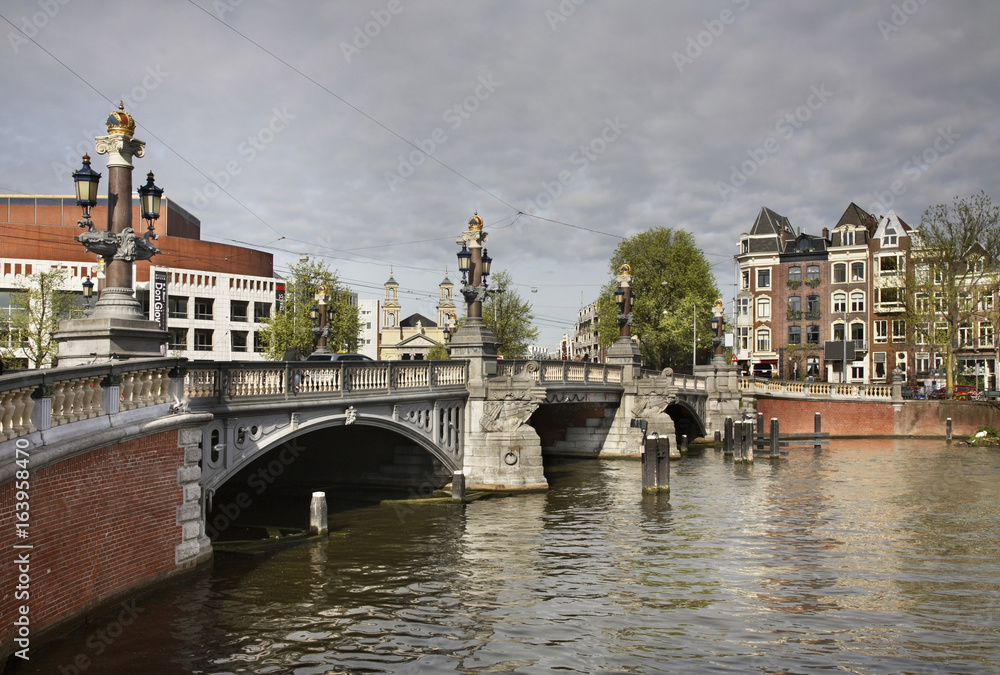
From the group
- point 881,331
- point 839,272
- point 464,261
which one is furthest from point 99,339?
point 881,331

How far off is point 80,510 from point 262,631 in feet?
11.1

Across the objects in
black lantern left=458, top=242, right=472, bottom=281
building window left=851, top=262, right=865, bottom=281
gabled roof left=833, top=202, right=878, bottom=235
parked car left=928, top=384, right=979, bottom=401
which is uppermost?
gabled roof left=833, top=202, right=878, bottom=235

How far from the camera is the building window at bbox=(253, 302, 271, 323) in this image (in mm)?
81188

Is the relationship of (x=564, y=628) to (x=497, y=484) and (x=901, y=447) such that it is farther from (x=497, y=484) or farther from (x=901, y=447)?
(x=901, y=447)

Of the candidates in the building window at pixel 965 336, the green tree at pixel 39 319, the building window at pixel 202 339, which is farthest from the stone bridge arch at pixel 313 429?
the building window at pixel 965 336

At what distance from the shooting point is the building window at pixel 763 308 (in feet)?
250

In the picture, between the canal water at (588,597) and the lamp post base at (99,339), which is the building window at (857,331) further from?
the lamp post base at (99,339)

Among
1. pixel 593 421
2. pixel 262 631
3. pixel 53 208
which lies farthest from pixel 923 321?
pixel 53 208

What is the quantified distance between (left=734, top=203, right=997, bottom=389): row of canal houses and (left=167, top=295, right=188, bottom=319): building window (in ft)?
165

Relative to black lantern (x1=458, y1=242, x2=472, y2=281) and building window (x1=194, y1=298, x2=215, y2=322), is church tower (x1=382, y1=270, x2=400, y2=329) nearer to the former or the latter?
building window (x1=194, y1=298, x2=215, y2=322)

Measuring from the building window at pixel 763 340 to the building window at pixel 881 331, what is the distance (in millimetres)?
8837

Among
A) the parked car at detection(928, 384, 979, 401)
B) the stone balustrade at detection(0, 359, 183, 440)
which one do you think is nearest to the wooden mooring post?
the stone balustrade at detection(0, 359, 183, 440)

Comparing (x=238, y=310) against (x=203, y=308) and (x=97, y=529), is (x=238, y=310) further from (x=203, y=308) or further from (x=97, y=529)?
(x=97, y=529)

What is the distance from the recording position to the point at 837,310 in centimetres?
7312
